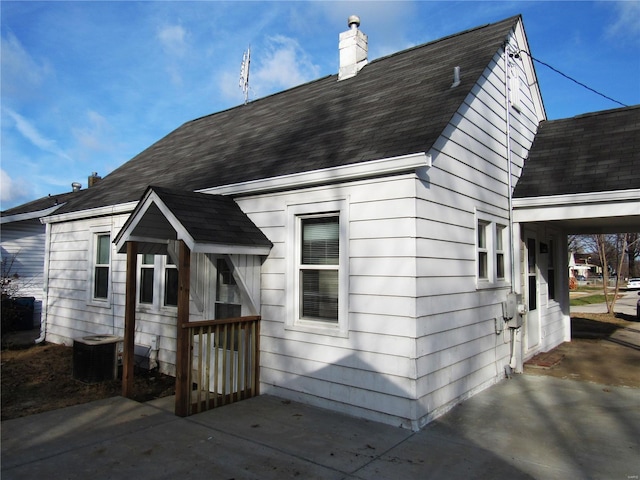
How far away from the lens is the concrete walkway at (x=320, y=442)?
3781 millimetres

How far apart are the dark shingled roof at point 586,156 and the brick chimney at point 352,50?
3831mm

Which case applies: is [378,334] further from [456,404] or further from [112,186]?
[112,186]

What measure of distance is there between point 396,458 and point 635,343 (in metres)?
8.42

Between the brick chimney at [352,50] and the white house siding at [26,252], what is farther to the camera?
the white house siding at [26,252]

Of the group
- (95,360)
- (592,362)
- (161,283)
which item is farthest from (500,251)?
(95,360)

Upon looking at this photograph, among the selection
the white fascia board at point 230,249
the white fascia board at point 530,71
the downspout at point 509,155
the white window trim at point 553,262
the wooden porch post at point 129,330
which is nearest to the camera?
the white fascia board at point 230,249

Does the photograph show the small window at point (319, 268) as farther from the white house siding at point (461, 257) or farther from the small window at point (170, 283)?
the small window at point (170, 283)

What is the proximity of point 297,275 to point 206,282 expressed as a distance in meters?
1.72

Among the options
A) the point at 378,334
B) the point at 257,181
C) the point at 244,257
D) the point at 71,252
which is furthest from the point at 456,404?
the point at 71,252

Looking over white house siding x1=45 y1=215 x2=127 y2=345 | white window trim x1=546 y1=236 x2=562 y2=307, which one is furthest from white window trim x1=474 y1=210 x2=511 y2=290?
white house siding x1=45 y1=215 x2=127 y2=345

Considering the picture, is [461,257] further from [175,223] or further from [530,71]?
[530,71]

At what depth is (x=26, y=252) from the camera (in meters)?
15.0

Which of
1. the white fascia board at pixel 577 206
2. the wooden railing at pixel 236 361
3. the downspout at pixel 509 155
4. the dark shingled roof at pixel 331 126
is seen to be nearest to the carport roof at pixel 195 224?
the dark shingled roof at pixel 331 126

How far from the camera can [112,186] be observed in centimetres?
1038
